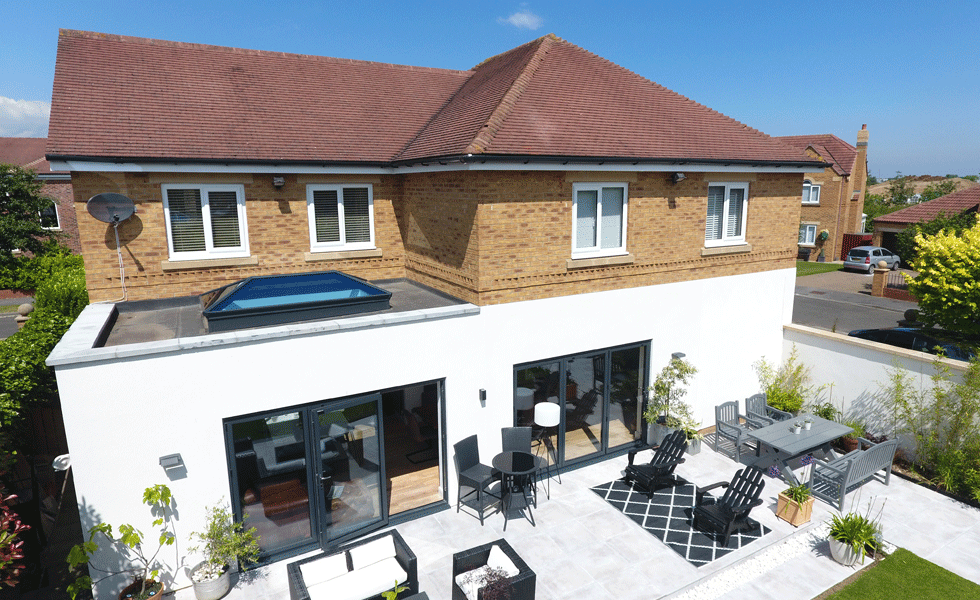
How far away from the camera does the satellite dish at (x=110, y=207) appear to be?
9922 mm

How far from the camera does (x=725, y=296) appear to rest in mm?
13305

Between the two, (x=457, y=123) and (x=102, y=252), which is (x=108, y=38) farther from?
(x=457, y=123)

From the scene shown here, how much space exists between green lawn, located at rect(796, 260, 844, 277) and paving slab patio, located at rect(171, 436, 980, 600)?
101 ft

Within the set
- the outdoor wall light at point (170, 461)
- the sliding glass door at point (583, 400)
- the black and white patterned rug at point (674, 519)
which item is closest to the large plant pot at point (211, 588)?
the outdoor wall light at point (170, 461)

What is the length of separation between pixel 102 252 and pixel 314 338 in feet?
16.9

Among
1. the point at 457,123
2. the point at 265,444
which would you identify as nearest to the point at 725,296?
the point at 457,123

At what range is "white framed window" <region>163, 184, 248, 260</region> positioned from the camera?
1091cm

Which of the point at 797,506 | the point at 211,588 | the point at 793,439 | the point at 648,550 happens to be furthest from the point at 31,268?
the point at 797,506

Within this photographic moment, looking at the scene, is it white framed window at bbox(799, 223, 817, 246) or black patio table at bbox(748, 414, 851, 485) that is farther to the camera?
white framed window at bbox(799, 223, 817, 246)

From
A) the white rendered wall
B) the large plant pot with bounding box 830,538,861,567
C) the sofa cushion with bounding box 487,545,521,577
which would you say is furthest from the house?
the sofa cushion with bounding box 487,545,521,577

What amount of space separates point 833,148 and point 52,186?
54.3 metres

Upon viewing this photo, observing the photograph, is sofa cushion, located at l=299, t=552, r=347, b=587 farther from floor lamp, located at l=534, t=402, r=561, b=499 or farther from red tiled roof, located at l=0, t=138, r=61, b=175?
red tiled roof, located at l=0, t=138, r=61, b=175

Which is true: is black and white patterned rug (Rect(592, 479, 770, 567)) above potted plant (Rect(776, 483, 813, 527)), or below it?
below

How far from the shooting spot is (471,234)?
10.2 m
